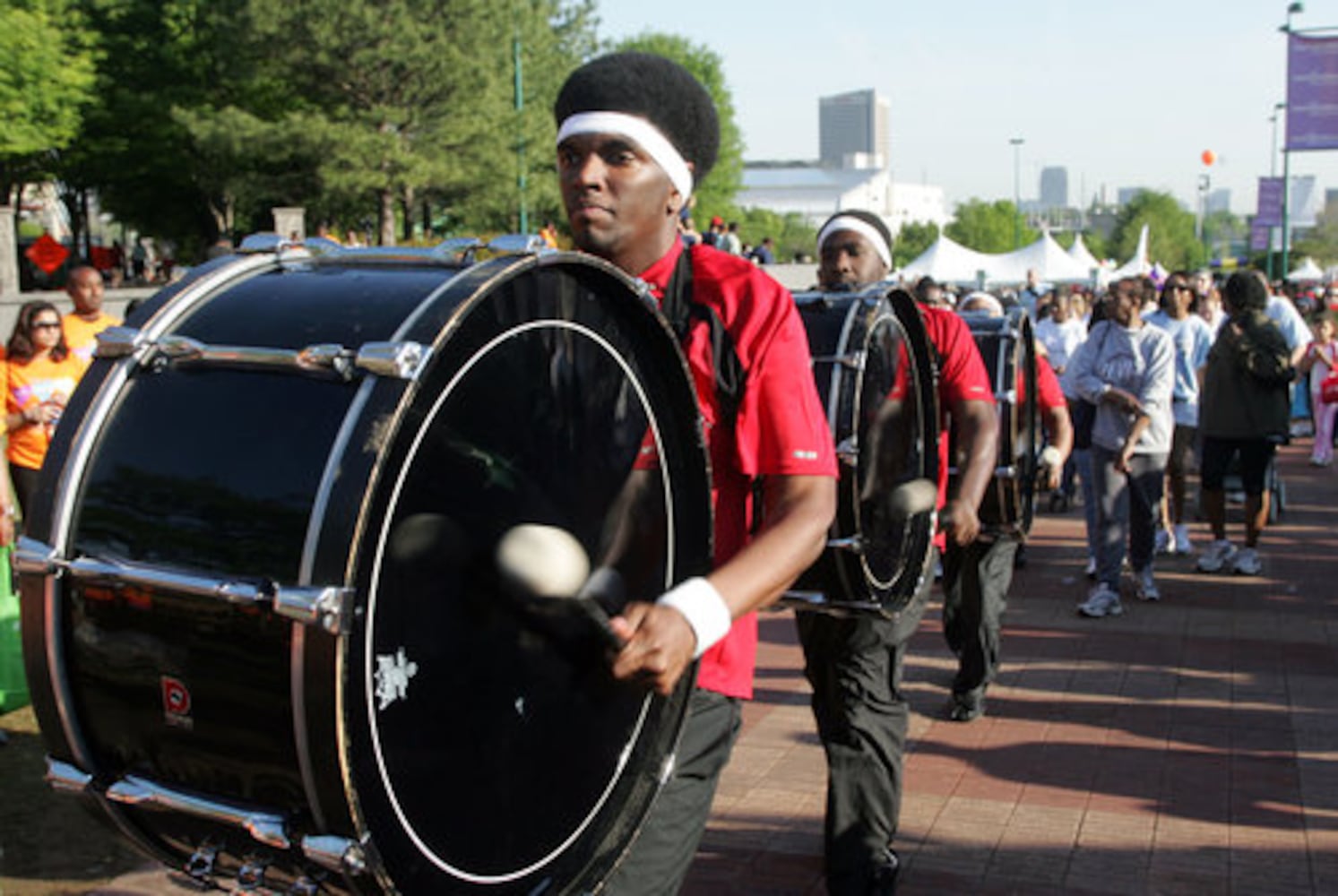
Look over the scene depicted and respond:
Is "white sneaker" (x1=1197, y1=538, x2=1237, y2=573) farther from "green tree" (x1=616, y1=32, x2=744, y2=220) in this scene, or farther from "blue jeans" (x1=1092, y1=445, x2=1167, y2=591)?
"green tree" (x1=616, y1=32, x2=744, y2=220)

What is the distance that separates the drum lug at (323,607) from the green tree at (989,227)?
126 meters

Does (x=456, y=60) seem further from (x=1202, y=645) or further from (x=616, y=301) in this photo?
(x=616, y=301)

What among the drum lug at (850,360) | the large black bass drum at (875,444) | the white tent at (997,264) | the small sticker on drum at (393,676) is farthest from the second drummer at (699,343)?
the white tent at (997,264)

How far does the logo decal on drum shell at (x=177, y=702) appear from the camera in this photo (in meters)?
1.99

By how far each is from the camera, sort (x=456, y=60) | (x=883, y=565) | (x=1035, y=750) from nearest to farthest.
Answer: (x=883, y=565)
(x=1035, y=750)
(x=456, y=60)

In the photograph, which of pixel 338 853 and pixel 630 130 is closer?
pixel 338 853

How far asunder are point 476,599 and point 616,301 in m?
0.57

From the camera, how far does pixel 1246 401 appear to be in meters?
9.31

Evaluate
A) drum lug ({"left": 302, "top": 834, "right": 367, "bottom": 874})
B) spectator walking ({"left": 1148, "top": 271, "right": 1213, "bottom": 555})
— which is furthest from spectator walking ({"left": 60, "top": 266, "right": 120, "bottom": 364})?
spectator walking ({"left": 1148, "top": 271, "right": 1213, "bottom": 555})

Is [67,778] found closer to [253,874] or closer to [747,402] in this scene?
[253,874]

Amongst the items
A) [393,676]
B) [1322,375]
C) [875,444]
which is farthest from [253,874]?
[1322,375]

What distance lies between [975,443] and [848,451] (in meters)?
1.12

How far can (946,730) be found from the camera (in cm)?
624

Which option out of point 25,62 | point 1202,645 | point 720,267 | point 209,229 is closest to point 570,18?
point 209,229
